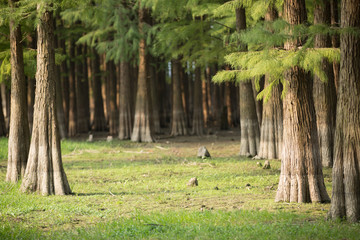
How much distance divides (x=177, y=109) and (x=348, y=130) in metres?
20.2

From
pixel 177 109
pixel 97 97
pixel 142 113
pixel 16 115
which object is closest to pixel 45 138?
pixel 16 115

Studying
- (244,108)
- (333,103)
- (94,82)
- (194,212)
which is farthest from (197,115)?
(194,212)

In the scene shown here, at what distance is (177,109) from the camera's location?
27.4 m

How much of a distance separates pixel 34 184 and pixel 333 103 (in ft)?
29.2

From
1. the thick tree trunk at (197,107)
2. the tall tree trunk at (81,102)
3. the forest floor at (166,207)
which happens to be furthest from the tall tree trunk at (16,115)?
the tall tree trunk at (81,102)

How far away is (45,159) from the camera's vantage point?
1023 centimetres

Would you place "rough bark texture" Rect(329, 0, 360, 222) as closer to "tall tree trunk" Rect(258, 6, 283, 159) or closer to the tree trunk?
the tree trunk

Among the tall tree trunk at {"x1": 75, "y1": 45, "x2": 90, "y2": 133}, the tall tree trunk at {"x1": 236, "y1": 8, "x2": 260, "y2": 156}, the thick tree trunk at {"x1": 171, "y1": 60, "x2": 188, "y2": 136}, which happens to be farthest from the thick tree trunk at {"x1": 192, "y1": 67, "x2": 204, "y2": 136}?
the tall tree trunk at {"x1": 236, "y1": 8, "x2": 260, "y2": 156}

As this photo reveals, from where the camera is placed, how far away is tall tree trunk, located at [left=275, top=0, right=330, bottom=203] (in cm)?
894

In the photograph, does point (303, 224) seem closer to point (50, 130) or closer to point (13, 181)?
point (50, 130)

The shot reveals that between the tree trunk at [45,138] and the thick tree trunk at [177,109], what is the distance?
55.0 ft

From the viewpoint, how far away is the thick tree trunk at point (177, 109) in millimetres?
27316

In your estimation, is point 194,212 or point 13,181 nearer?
point 194,212

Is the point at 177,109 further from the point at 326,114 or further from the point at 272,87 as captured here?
the point at 272,87
